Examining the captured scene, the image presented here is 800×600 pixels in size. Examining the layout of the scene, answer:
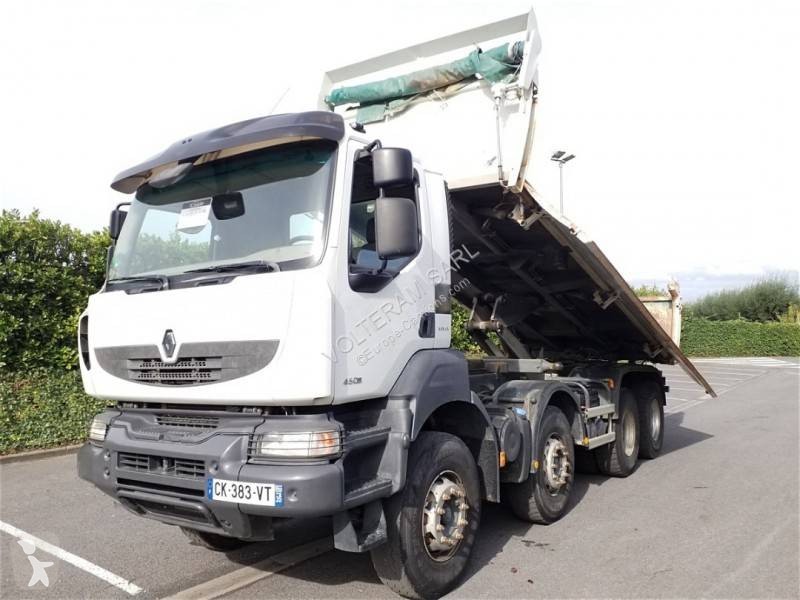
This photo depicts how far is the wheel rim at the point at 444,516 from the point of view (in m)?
3.66

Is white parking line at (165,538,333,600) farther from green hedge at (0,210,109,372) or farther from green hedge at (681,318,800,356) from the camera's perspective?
green hedge at (681,318,800,356)

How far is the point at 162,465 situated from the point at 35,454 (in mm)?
5123

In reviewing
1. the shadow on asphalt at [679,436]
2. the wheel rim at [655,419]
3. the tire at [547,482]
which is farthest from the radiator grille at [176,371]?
the shadow on asphalt at [679,436]

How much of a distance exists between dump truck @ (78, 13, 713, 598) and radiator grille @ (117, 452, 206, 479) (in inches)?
0.4

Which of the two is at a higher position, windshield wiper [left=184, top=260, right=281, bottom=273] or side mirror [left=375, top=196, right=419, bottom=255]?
side mirror [left=375, top=196, right=419, bottom=255]

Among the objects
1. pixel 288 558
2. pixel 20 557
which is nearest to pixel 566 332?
pixel 288 558

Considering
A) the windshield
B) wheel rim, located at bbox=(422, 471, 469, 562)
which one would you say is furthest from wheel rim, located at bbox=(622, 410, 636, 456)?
the windshield

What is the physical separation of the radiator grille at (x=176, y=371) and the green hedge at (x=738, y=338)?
30.9m

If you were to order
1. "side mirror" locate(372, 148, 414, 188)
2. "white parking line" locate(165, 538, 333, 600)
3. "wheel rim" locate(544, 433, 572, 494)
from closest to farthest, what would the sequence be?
"side mirror" locate(372, 148, 414, 188)
"white parking line" locate(165, 538, 333, 600)
"wheel rim" locate(544, 433, 572, 494)

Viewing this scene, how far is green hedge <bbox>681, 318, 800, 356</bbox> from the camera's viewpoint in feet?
104

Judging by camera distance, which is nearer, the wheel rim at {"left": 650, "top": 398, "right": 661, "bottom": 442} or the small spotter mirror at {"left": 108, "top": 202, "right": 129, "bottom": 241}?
the small spotter mirror at {"left": 108, "top": 202, "right": 129, "bottom": 241}

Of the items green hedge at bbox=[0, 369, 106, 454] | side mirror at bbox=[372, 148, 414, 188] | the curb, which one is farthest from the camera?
green hedge at bbox=[0, 369, 106, 454]

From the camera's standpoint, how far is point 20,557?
4.41 metres

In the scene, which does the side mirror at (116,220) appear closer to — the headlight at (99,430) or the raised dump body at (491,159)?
the headlight at (99,430)
